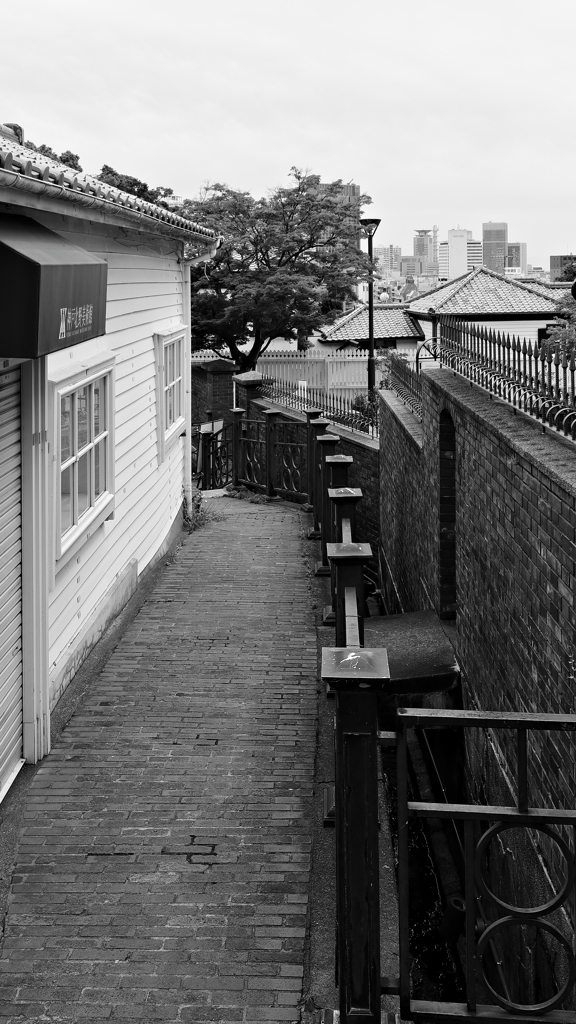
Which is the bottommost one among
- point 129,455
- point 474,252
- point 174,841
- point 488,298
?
point 174,841

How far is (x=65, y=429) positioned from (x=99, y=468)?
1132 millimetres

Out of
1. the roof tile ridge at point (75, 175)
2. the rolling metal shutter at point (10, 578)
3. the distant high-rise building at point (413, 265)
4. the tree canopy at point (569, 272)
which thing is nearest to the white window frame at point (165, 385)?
the roof tile ridge at point (75, 175)

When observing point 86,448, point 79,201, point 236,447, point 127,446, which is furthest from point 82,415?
point 236,447

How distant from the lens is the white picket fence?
1161 inches

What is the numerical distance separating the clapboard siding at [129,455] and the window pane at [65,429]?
2.33 feet

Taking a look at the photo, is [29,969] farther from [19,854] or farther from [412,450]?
[412,450]

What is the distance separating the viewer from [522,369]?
5.48 meters

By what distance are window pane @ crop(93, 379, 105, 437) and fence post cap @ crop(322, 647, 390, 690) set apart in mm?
4850

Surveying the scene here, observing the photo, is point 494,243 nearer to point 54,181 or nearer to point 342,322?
point 342,322

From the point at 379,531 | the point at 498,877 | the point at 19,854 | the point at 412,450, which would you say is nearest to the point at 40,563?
the point at 19,854

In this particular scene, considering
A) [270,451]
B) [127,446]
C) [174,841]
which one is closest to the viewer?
[174,841]

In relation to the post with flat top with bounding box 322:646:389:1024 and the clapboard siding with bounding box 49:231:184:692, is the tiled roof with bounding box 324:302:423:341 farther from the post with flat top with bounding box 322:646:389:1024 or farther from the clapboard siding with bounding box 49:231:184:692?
the post with flat top with bounding box 322:646:389:1024

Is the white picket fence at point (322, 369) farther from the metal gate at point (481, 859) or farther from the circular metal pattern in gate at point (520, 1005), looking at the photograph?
the circular metal pattern in gate at point (520, 1005)

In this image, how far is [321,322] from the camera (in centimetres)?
3142
